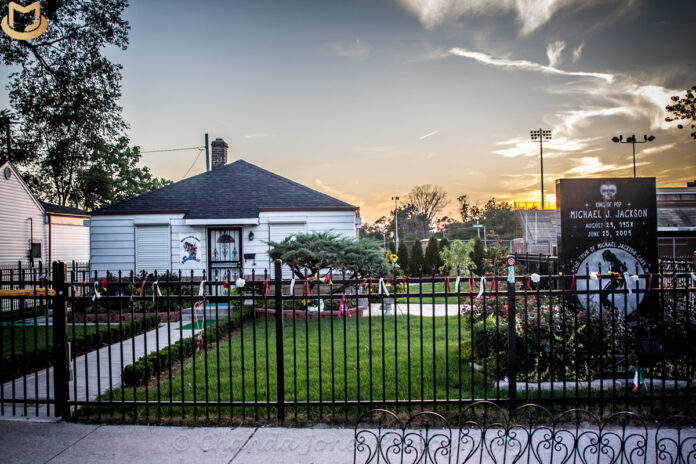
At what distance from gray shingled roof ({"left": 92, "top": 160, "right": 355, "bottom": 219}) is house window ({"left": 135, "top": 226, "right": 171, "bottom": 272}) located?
79 centimetres

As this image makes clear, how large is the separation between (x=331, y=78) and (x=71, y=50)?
9.27 metres

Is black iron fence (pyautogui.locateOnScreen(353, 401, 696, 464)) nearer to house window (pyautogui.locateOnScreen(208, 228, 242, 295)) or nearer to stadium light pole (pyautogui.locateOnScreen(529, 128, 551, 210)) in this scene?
house window (pyautogui.locateOnScreen(208, 228, 242, 295))

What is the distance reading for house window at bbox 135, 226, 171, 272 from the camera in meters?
15.0

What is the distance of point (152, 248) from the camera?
1504cm

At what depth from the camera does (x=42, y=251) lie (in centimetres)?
2170

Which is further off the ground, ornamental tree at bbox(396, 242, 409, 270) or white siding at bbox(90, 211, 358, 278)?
white siding at bbox(90, 211, 358, 278)

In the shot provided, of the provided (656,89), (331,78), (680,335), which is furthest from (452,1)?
(680,335)

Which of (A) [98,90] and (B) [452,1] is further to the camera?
(A) [98,90]

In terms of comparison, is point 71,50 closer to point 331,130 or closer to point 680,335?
point 331,130

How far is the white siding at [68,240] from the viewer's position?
958 inches

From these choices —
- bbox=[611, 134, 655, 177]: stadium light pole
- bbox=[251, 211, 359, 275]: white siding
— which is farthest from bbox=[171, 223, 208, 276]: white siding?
bbox=[611, 134, 655, 177]: stadium light pole

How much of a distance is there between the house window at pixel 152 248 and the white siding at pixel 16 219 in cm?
848

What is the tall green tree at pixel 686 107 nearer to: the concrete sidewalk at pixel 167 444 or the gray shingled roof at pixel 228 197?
the gray shingled roof at pixel 228 197

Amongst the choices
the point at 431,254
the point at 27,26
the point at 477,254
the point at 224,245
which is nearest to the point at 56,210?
the point at 27,26
